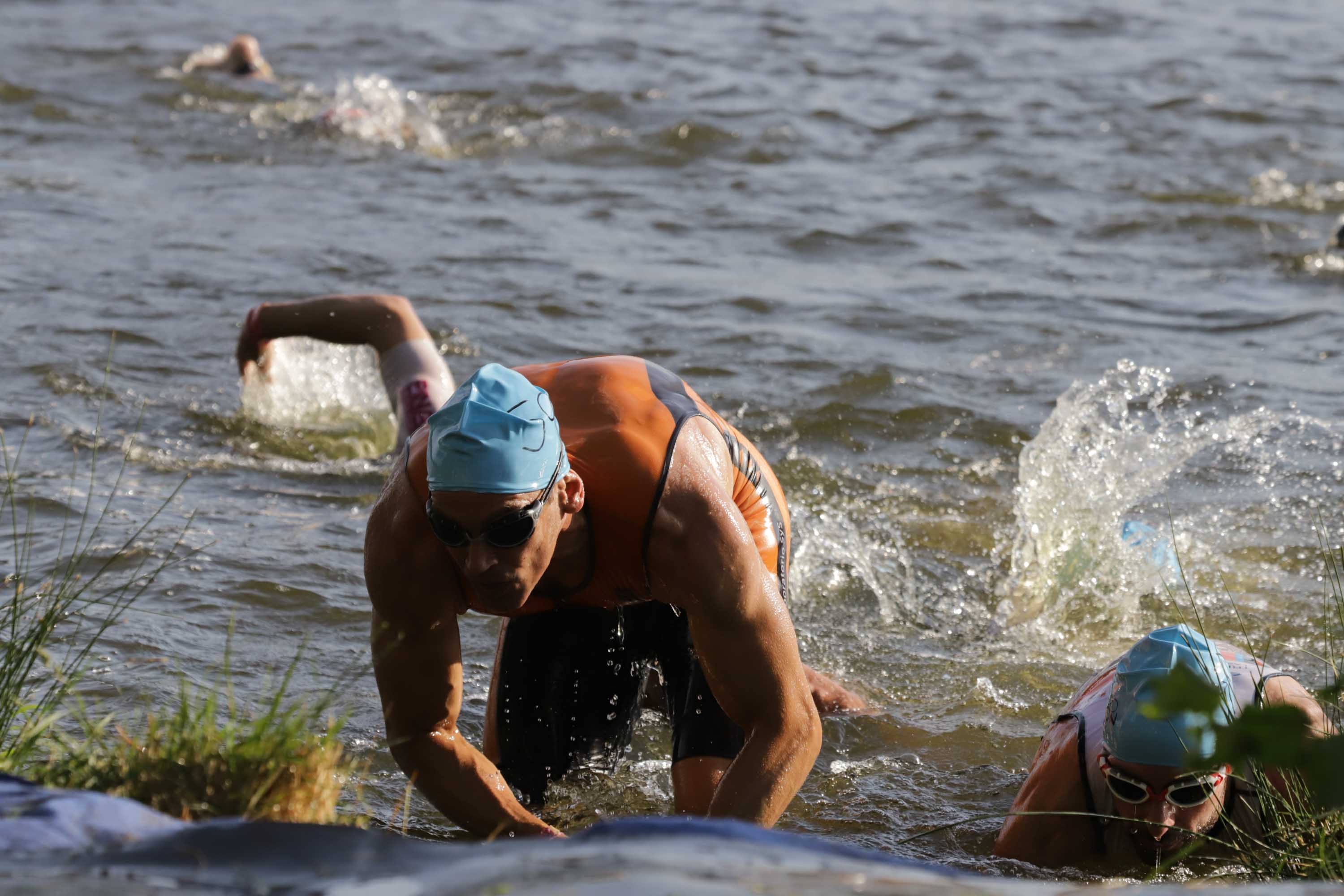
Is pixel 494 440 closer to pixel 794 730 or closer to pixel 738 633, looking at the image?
pixel 738 633

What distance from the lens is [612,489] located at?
4023 millimetres

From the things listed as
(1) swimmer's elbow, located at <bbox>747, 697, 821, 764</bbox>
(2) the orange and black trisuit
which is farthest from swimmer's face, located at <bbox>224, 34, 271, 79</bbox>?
(1) swimmer's elbow, located at <bbox>747, 697, 821, 764</bbox>

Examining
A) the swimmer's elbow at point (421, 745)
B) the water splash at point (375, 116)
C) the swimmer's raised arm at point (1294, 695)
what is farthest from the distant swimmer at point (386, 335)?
the water splash at point (375, 116)

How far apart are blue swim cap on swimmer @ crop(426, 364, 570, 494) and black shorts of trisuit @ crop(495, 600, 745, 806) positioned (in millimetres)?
1110

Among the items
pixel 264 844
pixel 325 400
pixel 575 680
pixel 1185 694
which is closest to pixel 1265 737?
pixel 1185 694

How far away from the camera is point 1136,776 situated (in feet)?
14.1

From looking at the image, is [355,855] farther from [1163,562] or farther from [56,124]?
[56,124]

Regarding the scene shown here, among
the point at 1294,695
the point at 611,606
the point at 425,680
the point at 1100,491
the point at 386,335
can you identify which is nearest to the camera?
the point at 425,680

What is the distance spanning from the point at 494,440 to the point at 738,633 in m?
0.87

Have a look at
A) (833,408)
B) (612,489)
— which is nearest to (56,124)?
(833,408)

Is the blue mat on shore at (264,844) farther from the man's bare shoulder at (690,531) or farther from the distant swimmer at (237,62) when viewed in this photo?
the distant swimmer at (237,62)

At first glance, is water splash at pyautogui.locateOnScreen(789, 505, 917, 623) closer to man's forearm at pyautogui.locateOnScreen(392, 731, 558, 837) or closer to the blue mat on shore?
man's forearm at pyautogui.locateOnScreen(392, 731, 558, 837)

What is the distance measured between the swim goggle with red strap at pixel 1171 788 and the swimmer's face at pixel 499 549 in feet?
5.89

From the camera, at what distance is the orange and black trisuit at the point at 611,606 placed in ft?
13.3
